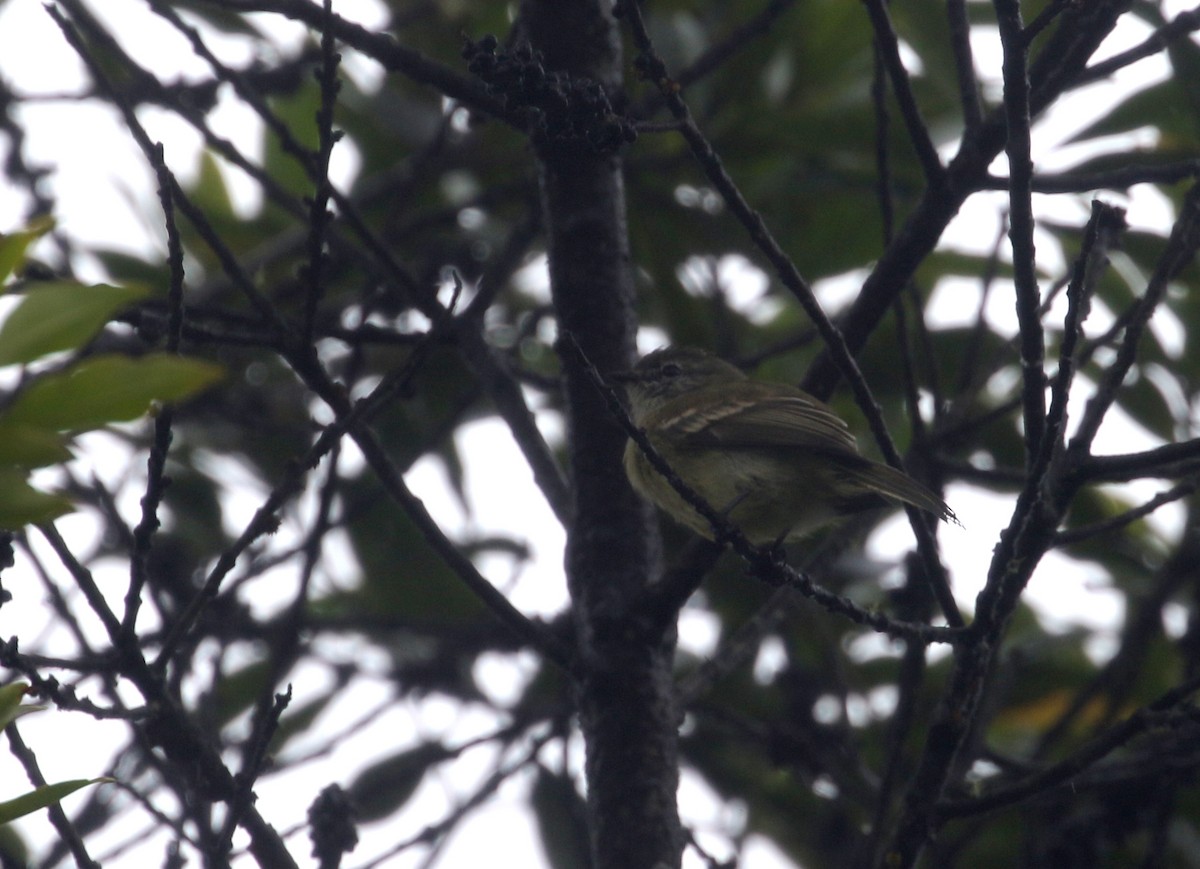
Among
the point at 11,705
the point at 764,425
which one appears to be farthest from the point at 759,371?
the point at 11,705

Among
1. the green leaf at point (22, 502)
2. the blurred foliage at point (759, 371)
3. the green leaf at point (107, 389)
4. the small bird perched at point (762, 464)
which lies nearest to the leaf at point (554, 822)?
the blurred foliage at point (759, 371)

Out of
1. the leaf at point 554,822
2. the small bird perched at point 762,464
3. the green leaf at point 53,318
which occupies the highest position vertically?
the small bird perched at point 762,464

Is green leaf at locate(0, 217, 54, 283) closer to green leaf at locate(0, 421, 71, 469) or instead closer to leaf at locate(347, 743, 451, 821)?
green leaf at locate(0, 421, 71, 469)

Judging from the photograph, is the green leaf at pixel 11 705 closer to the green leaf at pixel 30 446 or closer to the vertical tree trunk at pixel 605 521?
the green leaf at pixel 30 446

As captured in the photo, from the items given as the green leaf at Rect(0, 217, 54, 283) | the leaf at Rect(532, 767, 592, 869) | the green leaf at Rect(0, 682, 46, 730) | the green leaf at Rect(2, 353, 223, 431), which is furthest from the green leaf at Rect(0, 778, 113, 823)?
the leaf at Rect(532, 767, 592, 869)

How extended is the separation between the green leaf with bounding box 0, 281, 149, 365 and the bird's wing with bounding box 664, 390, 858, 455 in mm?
2991

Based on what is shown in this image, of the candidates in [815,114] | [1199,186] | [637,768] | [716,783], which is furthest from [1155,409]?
[637,768]

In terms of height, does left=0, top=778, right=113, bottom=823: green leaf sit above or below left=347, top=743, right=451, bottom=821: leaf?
below

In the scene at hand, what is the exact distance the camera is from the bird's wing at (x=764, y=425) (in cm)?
435

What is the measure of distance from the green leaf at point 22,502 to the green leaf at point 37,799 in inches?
15.1

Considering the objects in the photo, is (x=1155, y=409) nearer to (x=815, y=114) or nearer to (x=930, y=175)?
(x=815, y=114)

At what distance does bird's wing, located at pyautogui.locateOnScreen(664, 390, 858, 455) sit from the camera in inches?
171

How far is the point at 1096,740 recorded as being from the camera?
272cm

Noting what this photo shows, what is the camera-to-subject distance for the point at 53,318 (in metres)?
1.36
